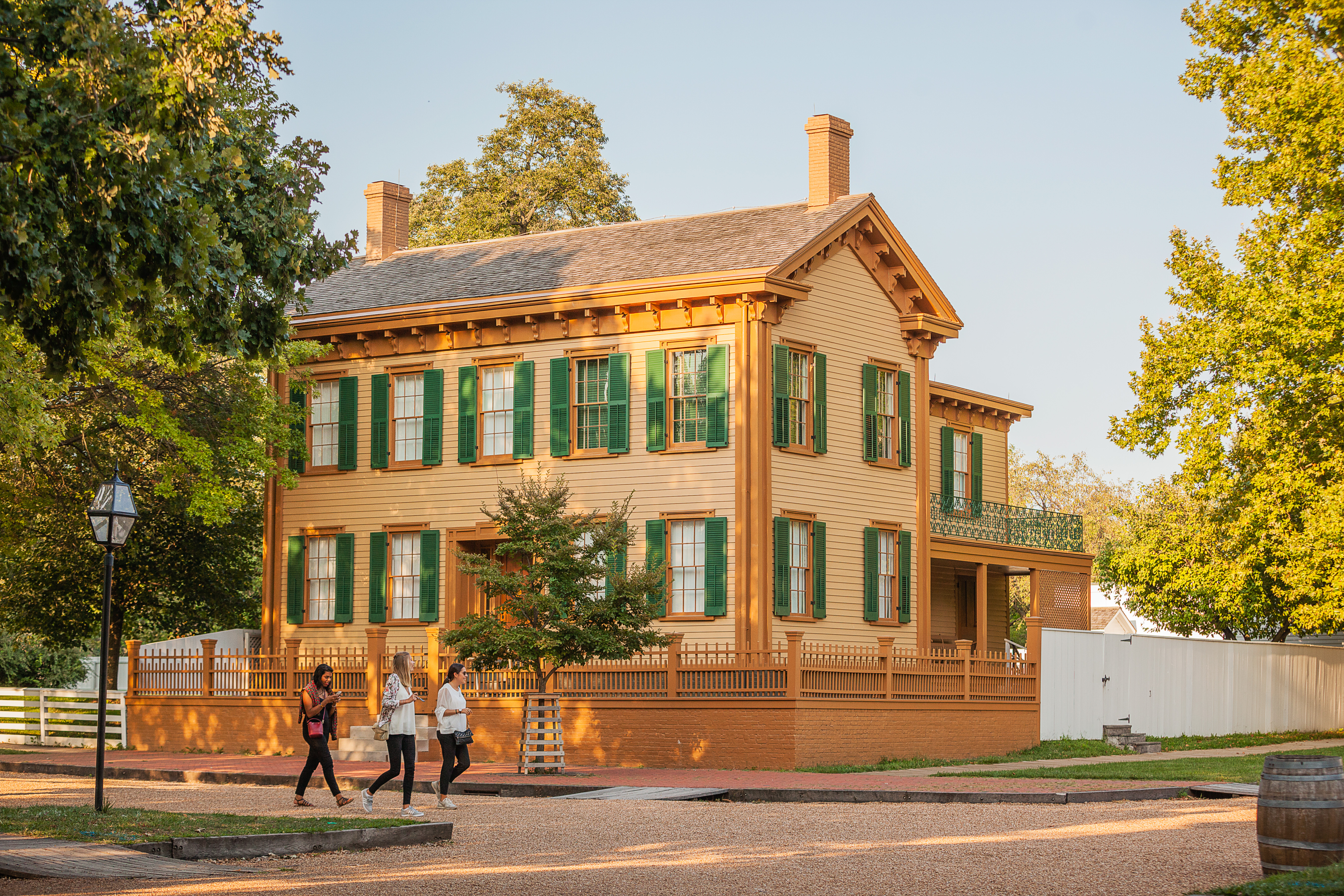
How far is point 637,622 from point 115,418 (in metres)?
11.2

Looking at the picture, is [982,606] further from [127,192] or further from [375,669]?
[127,192]

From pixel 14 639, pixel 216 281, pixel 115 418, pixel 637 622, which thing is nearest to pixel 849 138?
pixel 637 622

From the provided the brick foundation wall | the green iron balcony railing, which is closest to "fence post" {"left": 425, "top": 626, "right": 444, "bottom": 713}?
the brick foundation wall

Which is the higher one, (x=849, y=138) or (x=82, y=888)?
(x=849, y=138)

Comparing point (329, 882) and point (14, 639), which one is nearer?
point (329, 882)

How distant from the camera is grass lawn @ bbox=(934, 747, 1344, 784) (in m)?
20.5

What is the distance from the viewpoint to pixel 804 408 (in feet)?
92.2

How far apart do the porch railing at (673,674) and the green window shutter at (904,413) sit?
3646mm

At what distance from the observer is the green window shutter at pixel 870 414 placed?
29375mm

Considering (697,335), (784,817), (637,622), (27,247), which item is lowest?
(784,817)

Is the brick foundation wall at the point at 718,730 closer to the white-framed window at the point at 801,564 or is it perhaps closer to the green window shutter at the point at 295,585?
the green window shutter at the point at 295,585

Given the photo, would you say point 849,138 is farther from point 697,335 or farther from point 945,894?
point 945,894

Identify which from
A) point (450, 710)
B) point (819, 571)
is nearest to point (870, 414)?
point (819, 571)

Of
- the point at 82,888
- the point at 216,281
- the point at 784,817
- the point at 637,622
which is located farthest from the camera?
the point at 637,622
